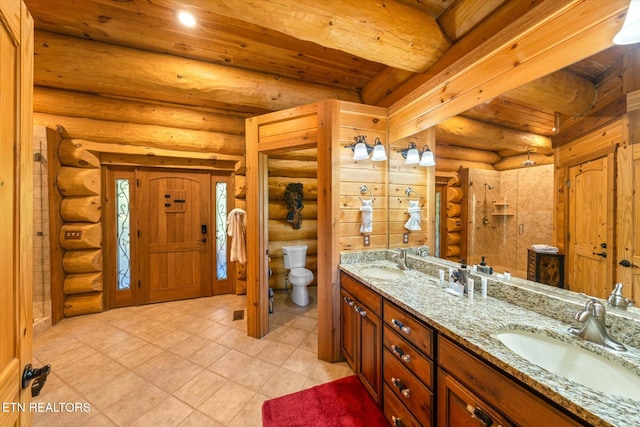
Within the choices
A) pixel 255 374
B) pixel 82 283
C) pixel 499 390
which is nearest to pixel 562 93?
pixel 499 390

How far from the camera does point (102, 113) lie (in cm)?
316

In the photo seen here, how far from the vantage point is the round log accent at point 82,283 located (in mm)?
3174

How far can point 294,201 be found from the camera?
3977 millimetres

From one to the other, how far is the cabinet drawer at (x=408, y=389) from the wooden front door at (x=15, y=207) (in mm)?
1536

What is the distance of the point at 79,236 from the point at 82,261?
13.4 inches

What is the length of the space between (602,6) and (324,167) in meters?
1.81

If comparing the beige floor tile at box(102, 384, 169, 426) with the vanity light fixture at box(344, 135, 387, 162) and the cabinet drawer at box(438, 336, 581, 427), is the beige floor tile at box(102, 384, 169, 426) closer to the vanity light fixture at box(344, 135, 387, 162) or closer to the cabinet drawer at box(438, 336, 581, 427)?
the cabinet drawer at box(438, 336, 581, 427)

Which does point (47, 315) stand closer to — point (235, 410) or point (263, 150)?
point (235, 410)

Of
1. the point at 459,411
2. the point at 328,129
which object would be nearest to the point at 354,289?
the point at 459,411

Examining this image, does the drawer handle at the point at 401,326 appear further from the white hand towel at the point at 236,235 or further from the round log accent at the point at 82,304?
the round log accent at the point at 82,304

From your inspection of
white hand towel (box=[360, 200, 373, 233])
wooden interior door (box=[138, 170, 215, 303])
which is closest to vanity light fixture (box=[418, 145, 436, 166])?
white hand towel (box=[360, 200, 373, 233])

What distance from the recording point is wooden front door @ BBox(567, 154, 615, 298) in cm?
111

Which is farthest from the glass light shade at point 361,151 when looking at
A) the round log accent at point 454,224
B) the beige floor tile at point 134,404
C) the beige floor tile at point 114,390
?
the beige floor tile at point 114,390

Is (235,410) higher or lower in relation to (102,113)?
lower
